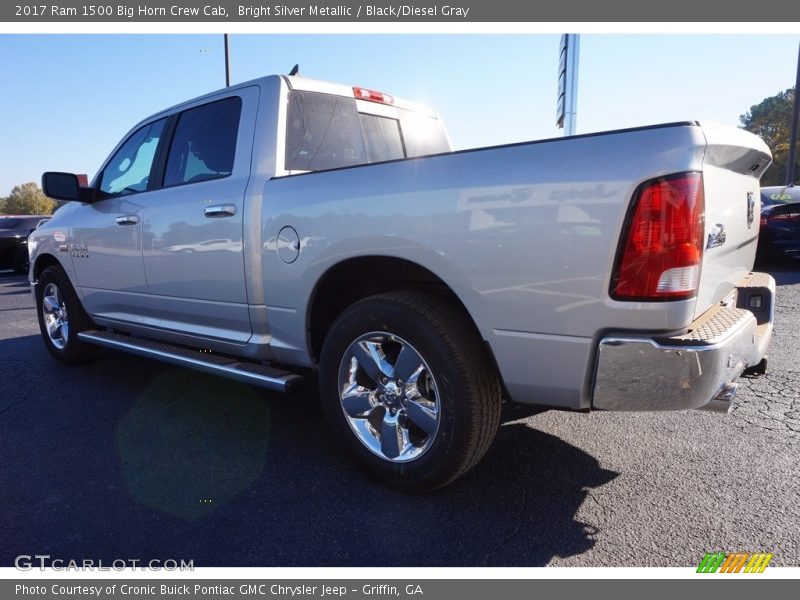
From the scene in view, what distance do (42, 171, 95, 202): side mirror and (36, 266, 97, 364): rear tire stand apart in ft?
2.73

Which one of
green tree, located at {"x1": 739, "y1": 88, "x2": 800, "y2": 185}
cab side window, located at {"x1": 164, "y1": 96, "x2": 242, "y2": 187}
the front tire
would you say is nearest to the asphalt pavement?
the front tire

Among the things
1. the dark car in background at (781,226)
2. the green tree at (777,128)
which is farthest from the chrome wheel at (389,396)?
the green tree at (777,128)

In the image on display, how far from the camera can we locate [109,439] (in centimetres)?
324

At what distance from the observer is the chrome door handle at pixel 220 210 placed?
3123 millimetres

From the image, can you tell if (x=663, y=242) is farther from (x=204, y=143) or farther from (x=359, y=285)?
(x=204, y=143)

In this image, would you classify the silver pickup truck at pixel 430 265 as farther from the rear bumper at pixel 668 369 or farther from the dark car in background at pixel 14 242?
the dark car in background at pixel 14 242

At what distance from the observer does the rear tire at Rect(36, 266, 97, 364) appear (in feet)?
15.6

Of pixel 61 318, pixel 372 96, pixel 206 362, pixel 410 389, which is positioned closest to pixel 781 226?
pixel 372 96

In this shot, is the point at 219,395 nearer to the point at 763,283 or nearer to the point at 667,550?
the point at 667,550

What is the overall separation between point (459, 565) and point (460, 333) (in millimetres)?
863

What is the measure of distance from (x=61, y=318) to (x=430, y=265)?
405 cm

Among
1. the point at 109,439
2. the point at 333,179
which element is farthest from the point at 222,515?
the point at 333,179

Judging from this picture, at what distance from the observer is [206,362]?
10.9ft

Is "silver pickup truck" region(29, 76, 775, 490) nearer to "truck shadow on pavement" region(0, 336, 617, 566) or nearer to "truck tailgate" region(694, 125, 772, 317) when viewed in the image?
"truck tailgate" region(694, 125, 772, 317)
